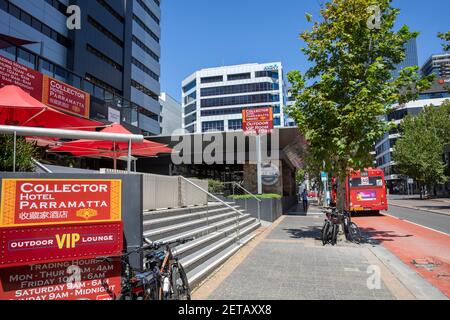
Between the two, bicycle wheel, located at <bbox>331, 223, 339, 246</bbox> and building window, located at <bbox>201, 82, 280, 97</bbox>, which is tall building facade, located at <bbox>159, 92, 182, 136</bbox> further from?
bicycle wheel, located at <bbox>331, 223, 339, 246</bbox>

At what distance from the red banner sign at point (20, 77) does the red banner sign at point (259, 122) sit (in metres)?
10.6

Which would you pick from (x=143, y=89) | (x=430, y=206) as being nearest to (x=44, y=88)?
(x=430, y=206)

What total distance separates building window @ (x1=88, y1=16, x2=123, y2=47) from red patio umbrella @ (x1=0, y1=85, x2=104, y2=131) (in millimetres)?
39761

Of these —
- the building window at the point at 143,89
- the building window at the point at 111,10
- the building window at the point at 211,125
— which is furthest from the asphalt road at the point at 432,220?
the building window at the point at 211,125

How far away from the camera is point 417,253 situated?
32.3 ft

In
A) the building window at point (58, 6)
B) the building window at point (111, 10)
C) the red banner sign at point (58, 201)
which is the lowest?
the red banner sign at point (58, 201)

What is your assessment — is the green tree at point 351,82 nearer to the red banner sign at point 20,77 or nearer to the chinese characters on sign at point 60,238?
the chinese characters on sign at point 60,238

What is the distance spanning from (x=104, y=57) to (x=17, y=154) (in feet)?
146

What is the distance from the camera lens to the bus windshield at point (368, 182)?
79.9 ft

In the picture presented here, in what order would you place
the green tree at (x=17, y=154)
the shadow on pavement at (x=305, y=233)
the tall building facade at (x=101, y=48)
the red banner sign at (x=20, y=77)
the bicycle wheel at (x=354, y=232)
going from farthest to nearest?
1. the tall building facade at (x=101, y=48)
2. the red banner sign at (x=20, y=77)
3. the shadow on pavement at (x=305, y=233)
4. the bicycle wheel at (x=354, y=232)
5. the green tree at (x=17, y=154)

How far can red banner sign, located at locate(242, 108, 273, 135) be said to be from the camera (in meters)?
19.5

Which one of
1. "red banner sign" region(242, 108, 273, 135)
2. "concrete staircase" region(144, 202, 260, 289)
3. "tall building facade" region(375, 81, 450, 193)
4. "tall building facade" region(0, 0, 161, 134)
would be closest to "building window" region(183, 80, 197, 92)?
"tall building facade" region(0, 0, 161, 134)

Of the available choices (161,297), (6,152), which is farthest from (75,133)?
(161,297)

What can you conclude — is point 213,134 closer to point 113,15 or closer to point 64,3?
point 64,3
